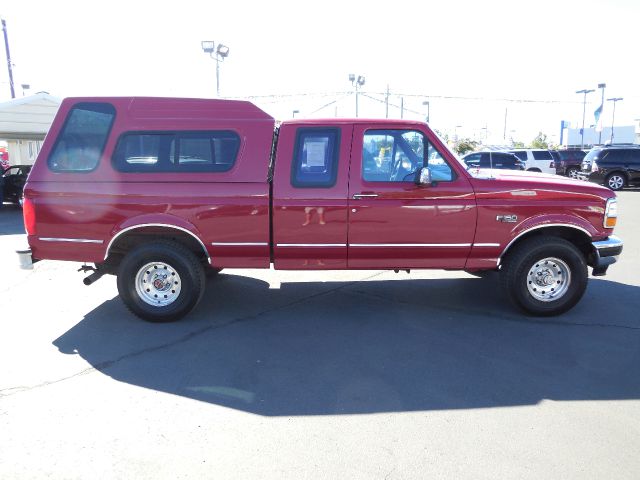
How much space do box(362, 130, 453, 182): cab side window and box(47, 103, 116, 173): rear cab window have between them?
2606mm

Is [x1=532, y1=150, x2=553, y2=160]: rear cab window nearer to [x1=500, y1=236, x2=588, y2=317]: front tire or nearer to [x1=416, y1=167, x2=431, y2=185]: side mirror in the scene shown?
[x1=500, y1=236, x2=588, y2=317]: front tire

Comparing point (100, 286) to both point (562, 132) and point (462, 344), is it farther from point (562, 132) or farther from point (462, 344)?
point (562, 132)

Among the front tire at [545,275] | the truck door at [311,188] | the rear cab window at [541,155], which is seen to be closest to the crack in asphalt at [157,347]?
the truck door at [311,188]

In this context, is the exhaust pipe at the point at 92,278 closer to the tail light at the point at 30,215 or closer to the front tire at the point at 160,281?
the front tire at the point at 160,281

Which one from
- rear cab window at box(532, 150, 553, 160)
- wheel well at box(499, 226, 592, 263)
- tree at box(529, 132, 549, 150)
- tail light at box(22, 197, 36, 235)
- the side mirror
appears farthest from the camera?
tree at box(529, 132, 549, 150)

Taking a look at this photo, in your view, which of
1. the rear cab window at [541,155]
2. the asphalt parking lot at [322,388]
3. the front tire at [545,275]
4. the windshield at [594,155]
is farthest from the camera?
the rear cab window at [541,155]

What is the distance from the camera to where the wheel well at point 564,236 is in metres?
5.11

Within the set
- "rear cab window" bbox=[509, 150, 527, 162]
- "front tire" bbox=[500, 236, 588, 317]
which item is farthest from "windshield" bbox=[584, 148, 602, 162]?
"front tire" bbox=[500, 236, 588, 317]

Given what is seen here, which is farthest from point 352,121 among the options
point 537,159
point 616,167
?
point 537,159

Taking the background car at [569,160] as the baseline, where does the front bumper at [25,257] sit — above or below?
below

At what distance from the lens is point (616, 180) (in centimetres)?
2097

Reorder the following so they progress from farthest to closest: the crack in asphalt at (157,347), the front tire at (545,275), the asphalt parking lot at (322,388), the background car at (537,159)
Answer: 1. the background car at (537,159)
2. the front tire at (545,275)
3. the crack in asphalt at (157,347)
4. the asphalt parking lot at (322,388)

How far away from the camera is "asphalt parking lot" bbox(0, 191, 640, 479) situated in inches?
111

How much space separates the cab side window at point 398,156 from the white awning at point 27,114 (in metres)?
16.6
